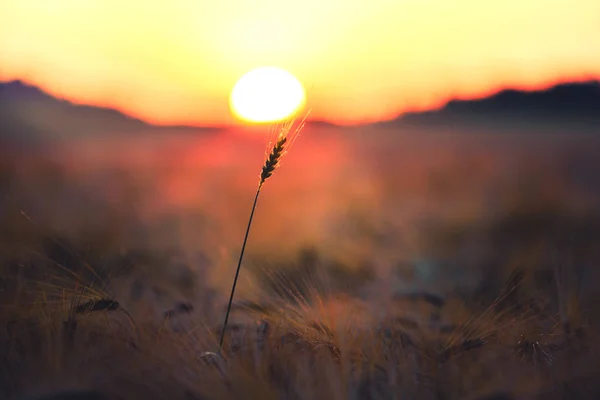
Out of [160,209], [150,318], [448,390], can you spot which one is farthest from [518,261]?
[160,209]

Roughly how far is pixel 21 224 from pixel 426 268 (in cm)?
95

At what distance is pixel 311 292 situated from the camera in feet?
3.52

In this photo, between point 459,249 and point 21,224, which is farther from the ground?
point 459,249

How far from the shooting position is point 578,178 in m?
1.94

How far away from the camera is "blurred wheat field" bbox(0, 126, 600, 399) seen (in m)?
0.85

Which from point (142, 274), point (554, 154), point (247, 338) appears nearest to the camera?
point (247, 338)

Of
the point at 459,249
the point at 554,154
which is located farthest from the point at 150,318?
the point at 554,154

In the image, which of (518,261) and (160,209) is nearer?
(518,261)

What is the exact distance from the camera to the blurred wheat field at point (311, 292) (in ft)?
2.78

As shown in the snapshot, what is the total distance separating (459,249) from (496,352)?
480 mm

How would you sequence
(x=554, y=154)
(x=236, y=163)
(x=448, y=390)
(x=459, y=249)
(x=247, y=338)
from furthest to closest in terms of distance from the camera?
(x=236, y=163) → (x=554, y=154) → (x=459, y=249) → (x=247, y=338) → (x=448, y=390)

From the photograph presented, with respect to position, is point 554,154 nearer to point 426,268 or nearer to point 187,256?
point 426,268

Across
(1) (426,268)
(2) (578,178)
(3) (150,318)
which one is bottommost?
(3) (150,318)

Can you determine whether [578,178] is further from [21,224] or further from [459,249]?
[21,224]
